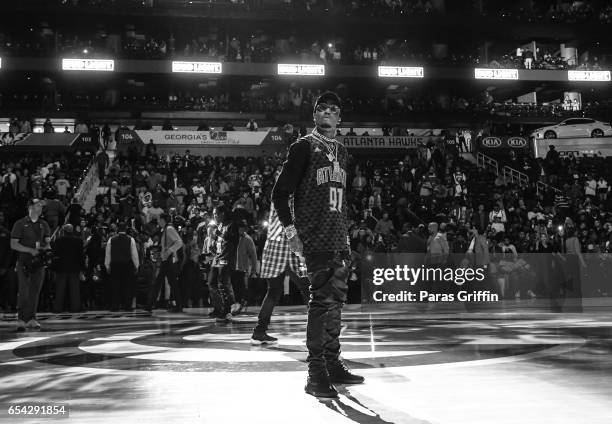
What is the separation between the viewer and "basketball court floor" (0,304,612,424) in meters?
3.72

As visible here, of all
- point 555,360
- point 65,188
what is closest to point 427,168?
point 65,188

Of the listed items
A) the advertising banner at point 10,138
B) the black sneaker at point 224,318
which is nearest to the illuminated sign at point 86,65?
the advertising banner at point 10,138

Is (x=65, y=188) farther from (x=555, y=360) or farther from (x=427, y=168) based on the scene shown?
(x=555, y=360)

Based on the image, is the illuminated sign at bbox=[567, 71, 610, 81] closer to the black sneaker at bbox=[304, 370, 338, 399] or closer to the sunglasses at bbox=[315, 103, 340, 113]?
the sunglasses at bbox=[315, 103, 340, 113]

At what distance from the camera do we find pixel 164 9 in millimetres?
36906

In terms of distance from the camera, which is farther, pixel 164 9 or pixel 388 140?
pixel 164 9

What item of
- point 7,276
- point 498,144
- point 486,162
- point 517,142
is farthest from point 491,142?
point 7,276

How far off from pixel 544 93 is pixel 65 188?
34.8 metres

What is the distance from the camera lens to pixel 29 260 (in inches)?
367

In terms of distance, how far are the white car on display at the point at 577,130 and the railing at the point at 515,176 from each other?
→ 5.72 meters

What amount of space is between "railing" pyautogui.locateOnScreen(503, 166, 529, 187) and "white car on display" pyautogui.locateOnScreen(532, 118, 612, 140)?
18.8 feet

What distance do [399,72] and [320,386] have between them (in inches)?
1377

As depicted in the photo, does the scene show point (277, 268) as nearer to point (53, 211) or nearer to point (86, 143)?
point (53, 211)

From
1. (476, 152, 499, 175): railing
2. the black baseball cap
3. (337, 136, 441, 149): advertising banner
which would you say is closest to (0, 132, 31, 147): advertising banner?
(337, 136, 441, 149): advertising banner
